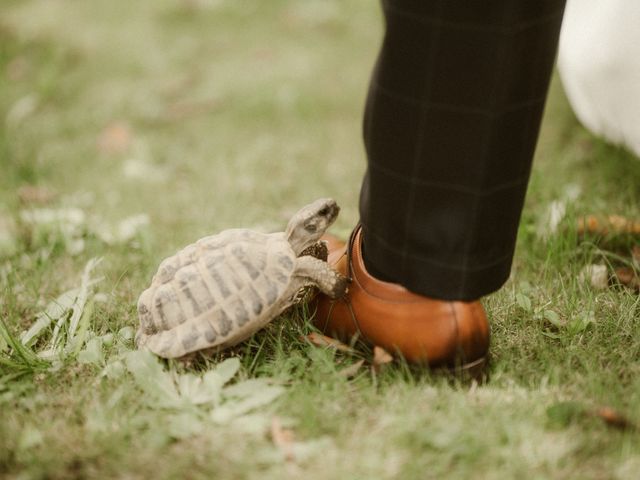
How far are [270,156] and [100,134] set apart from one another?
0.89m

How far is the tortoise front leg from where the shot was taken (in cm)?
138

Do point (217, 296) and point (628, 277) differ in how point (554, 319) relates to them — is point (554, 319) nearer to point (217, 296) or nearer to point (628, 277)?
point (628, 277)

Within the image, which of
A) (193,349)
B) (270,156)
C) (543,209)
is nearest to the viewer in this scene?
(193,349)

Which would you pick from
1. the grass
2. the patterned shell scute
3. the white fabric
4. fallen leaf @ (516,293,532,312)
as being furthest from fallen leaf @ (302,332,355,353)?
the white fabric

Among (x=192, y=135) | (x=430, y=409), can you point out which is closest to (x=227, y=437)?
(x=430, y=409)

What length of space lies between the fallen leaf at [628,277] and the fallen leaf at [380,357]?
0.65m

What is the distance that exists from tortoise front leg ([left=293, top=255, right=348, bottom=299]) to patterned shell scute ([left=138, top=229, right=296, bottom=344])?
0.10 ft

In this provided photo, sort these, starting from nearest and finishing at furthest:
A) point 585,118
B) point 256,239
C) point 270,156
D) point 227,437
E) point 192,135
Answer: point 227,437 → point 256,239 → point 585,118 → point 270,156 → point 192,135

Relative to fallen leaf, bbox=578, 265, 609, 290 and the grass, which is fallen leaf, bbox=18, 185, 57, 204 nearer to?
the grass

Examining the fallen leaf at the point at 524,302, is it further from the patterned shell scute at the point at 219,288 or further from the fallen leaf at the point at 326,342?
the patterned shell scute at the point at 219,288

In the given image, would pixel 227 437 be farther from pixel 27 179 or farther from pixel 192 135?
pixel 192 135

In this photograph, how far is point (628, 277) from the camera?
1615mm

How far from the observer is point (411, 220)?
3.94ft

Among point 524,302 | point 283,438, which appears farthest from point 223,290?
point 524,302
